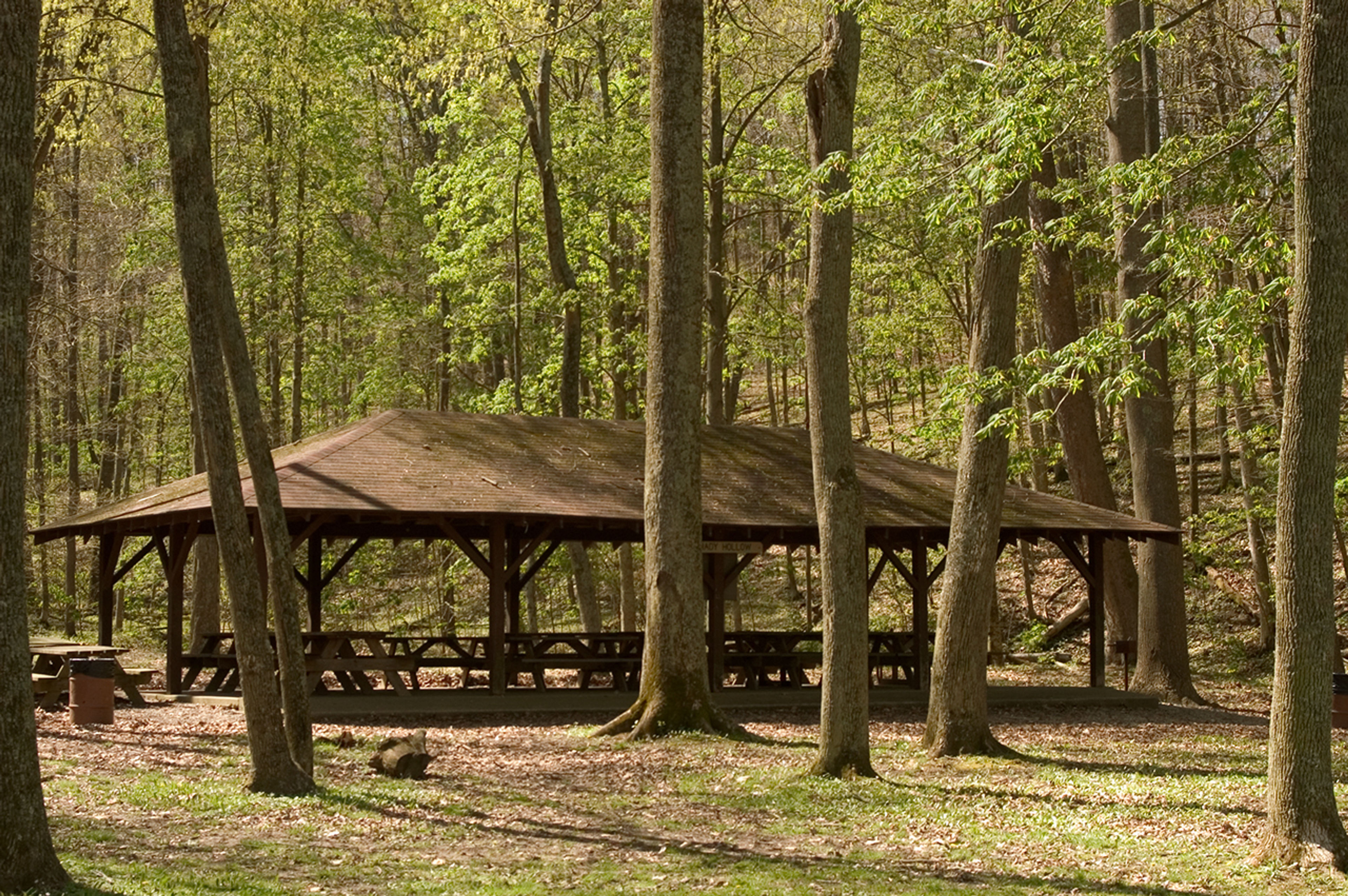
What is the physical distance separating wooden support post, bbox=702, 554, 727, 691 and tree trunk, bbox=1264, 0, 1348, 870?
31.4 feet

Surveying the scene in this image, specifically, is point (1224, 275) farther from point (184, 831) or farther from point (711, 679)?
point (184, 831)

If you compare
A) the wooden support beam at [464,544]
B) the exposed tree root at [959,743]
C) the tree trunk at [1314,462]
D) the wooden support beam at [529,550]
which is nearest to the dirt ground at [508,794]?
the exposed tree root at [959,743]

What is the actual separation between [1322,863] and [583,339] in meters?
21.1

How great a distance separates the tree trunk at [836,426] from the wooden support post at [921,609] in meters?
7.28

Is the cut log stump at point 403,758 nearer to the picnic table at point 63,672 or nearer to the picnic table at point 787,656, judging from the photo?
the picnic table at point 63,672

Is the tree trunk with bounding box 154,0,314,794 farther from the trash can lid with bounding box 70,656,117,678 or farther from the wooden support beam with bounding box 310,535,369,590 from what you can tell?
the wooden support beam with bounding box 310,535,369,590

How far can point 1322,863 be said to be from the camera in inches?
A: 293

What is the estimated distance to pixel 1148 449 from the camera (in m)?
17.6

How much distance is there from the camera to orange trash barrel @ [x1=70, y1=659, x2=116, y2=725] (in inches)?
508

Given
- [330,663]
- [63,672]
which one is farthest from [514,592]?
[63,672]

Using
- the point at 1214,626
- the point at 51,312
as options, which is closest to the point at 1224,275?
the point at 1214,626

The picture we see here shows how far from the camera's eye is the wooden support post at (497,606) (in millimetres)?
15922

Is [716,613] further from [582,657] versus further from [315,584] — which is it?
[315,584]

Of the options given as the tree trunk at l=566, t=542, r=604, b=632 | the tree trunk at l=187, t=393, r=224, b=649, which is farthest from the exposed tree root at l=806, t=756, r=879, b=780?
the tree trunk at l=187, t=393, r=224, b=649
